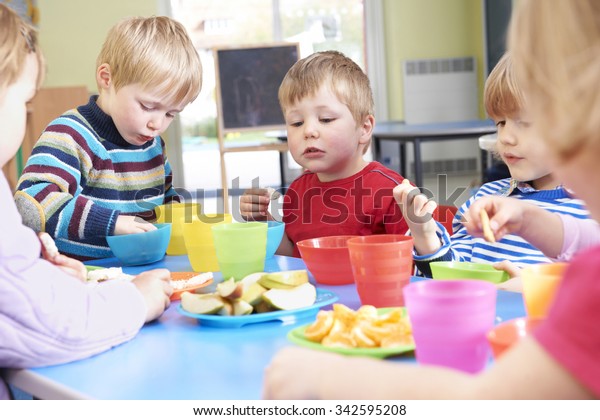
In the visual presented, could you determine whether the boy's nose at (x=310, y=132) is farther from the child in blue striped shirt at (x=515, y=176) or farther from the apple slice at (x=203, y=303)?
the apple slice at (x=203, y=303)

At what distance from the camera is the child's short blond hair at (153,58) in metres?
1.64

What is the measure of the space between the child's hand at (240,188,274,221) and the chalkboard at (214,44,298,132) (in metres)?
3.99

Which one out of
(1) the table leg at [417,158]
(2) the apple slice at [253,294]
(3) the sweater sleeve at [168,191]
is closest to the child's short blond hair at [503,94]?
(2) the apple slice at [253,294]

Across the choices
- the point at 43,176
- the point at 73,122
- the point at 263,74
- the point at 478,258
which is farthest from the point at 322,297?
the point at 263,74

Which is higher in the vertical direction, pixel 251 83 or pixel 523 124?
pixel 251 83

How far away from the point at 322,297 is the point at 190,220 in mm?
428

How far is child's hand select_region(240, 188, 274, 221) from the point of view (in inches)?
63.9

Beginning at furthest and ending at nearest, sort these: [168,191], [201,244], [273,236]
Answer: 1. [168,191]
2. [273,236]
3. [201,244]

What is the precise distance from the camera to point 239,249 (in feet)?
3.55

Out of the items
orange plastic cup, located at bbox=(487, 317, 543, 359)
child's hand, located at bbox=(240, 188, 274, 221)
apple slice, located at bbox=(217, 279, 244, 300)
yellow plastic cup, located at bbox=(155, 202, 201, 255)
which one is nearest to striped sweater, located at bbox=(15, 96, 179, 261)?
yellow plastic cup, located at bbox=(155, 202, 201, 255)

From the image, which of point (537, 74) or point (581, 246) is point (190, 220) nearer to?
point (581, 246)

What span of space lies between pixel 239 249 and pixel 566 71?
69cm

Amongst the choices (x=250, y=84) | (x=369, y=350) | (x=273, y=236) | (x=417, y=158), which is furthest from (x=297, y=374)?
(x=250, y=84)

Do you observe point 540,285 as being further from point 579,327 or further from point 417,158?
point 417,158
